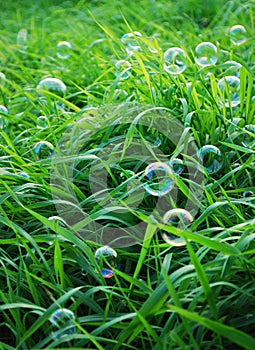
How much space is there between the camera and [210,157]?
191 centimetres

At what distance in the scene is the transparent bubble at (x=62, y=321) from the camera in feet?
4.44

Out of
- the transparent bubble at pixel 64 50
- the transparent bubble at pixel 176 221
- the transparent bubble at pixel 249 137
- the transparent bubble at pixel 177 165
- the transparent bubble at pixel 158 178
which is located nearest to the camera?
the transparent bubble at pixel 176 221

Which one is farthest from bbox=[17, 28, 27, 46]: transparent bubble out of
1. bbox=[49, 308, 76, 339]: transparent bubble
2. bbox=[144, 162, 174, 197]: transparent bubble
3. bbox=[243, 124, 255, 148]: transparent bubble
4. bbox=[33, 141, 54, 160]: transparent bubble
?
bbox=[49, 308, 76, 339]: transparent bubble

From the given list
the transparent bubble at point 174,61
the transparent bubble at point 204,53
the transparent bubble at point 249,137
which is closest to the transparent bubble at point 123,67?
the transparent bubble at point 174,61

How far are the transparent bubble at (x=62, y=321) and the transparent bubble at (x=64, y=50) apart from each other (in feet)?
6.18

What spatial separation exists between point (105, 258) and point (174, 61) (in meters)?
1.09

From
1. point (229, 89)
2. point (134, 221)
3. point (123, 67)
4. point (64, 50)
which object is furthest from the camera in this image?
point (64, 50)

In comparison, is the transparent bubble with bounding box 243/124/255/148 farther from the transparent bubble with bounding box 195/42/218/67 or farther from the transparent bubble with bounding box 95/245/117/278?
the transparent bubble with bounding box 95/245/117/278

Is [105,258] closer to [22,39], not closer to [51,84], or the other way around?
[51,84]

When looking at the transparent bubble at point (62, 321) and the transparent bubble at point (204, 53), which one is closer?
the transparent bubble at point (62, 321)

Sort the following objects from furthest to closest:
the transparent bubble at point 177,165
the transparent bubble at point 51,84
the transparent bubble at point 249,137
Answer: the transparent bubble at point 51,84 < the transparent bubble at point 249,137 < the transparent bubble at point 177,165

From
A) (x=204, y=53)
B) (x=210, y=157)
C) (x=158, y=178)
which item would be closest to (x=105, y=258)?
(x=158, y=178)

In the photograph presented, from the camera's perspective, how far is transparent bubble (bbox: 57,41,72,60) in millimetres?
3021

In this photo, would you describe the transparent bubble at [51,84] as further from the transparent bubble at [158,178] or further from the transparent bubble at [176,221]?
the transparent bubble at [176,221]
